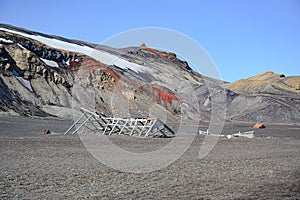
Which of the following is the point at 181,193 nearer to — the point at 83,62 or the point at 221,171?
the point at 221,171

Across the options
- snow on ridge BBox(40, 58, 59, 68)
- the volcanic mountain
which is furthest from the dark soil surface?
snow on ridge BBox(40, 58, 59, 68)

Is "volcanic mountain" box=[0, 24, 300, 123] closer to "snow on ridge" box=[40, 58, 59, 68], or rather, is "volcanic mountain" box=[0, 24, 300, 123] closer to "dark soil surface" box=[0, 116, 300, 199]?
"snow on ridge" box=[40, 58, 59, 68]

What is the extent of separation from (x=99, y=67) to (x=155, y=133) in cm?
4201

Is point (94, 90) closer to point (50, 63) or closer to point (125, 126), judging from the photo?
point (50, 63)

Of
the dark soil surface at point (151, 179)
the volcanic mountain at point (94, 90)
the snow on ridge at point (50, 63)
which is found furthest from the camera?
the snow on ridge at point (50, 63)

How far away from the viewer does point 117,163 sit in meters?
14.3

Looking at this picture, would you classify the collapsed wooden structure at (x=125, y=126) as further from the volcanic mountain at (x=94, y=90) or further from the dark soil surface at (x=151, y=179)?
the dark soil surface at (x=151, y=179)

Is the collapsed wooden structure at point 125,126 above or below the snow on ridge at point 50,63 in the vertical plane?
above

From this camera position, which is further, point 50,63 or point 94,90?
point 50,63

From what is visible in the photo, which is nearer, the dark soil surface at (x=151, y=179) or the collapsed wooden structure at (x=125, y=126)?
the dark soil surface at (x=151, y=179)

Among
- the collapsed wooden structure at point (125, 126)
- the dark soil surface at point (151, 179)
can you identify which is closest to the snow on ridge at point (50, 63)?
the collapsed wooden structure at point (125, 126)

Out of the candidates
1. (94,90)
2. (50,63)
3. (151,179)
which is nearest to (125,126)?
(151,179)

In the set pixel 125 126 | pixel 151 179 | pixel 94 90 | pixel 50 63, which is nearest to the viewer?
pixel 151 179

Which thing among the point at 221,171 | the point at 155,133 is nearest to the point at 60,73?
the point at 155,133
